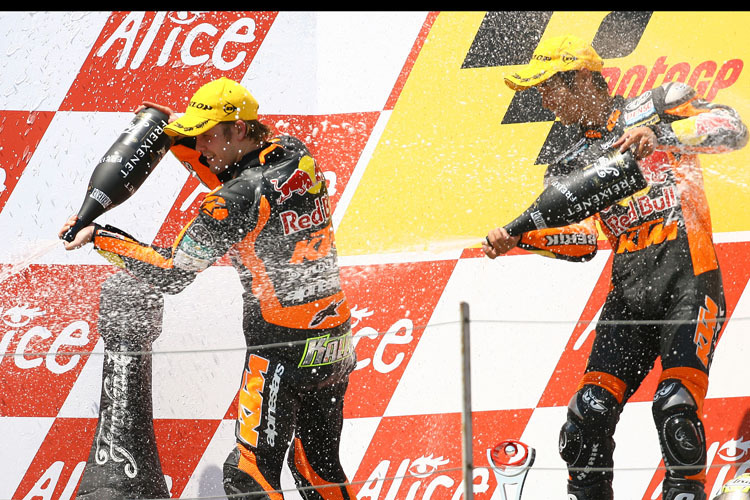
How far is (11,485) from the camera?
3629 millimetres

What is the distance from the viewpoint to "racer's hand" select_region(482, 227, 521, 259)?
10.4 ft

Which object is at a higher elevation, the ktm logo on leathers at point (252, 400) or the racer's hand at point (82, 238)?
the racer's hand at point (82, 238)

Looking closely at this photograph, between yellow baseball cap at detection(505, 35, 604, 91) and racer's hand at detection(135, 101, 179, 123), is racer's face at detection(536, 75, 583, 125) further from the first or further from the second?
racer's hand at detection(135, 101, 179, 123)

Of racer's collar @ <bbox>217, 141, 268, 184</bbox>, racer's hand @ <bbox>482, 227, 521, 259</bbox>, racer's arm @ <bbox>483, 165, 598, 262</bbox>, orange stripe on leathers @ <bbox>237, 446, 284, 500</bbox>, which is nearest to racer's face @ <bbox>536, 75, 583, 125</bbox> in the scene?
racer's arm @ <bbox>483, 165, 598, 262</bbox>

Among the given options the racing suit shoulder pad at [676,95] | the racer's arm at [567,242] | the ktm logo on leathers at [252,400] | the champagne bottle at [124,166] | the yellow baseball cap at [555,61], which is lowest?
the ktm logo on leathers at [252,400]

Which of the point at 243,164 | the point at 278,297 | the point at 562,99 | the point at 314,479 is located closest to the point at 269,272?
the point at 278,297

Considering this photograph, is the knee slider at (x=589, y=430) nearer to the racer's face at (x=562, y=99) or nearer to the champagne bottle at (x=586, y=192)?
the champagne bottle at (x=586, y=192)

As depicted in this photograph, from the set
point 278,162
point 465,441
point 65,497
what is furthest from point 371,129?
point 65,497

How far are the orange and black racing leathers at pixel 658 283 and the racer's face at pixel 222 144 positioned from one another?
983 mm

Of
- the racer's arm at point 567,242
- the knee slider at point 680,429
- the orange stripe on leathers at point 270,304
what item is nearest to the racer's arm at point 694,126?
the racer's arm at point 567,242

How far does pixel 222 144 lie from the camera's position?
3.14 m

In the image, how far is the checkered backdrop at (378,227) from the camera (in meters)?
3.62

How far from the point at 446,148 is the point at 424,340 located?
730mm

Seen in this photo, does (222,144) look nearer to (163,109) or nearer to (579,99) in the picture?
(163,109)
